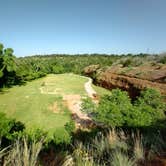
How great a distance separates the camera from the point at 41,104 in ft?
68.3

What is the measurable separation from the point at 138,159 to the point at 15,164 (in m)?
2.15

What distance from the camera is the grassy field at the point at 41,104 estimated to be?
16969 mm

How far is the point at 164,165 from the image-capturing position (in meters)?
3.60

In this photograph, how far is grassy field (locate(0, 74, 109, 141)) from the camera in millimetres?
16969

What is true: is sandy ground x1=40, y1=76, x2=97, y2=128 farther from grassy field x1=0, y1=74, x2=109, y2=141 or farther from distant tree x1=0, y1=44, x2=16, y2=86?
distant tree x1=0, y1=44, x2=16, y2=86

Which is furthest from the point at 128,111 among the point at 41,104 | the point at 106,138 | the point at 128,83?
the point at 41,104

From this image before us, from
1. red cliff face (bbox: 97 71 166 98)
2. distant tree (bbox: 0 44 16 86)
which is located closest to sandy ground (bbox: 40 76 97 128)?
red cliff face (bbox: 97 71 166 98)

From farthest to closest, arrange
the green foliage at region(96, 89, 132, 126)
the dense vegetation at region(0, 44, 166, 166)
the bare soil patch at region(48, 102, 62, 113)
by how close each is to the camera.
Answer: the bare soil patch at region(48, 102, 62, 113)
the green foliage at region(96, 89, 132, 126)
the dense vegetation at region(0, 44, 166, 166)

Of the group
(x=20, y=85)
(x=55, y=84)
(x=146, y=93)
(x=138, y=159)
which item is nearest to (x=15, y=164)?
(x=138, y=159)

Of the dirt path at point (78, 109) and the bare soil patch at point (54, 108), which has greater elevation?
the dirt path at point (78, 109)

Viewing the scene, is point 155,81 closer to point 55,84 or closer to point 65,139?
point 65,139

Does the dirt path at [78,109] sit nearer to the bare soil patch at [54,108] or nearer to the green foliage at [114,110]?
the bare soil patch at [54,108]

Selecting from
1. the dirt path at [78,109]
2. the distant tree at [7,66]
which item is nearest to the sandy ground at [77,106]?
the dirt path at [78,109]

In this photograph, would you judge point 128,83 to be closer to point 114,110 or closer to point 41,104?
point 41,104
